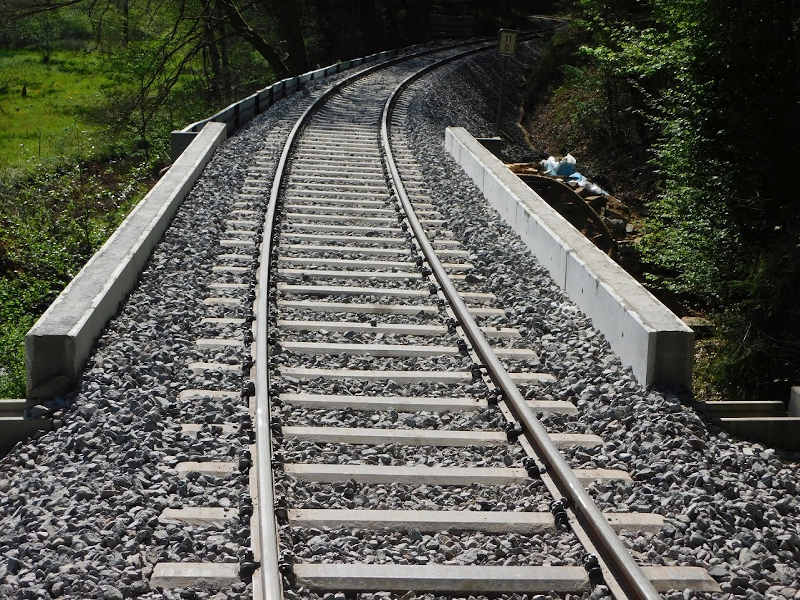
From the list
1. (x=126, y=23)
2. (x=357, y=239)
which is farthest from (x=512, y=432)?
(x=126, y=23)

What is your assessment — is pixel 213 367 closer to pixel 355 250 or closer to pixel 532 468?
pixel 532 468

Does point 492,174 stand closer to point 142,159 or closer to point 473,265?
point 473,265

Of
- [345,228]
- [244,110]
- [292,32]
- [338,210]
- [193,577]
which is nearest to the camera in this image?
[193,577]

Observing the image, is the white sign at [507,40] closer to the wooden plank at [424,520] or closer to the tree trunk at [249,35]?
the tree trunk at [249,35]

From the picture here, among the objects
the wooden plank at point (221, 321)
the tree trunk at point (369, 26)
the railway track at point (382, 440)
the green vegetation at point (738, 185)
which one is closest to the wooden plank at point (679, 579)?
the railway track at point (382, 440)

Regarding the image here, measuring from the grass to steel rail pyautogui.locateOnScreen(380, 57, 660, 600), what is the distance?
55.1 ft

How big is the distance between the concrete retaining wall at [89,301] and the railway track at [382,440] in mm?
730

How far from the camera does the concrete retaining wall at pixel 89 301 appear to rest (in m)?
Answer: 5.69

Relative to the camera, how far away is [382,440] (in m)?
5.67

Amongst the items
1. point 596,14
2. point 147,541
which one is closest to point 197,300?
point 147,541

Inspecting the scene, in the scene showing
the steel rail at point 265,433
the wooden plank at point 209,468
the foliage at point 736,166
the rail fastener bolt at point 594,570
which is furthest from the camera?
the foliage at point 736,166

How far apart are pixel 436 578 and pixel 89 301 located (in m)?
3.58

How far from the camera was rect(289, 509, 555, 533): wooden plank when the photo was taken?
15.4ft

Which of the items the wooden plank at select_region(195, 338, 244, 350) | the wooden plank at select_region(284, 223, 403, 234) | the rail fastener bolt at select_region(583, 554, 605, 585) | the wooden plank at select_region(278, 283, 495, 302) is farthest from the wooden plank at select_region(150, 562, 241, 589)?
the wooden plank at select_region(284, 223, 403, 234)
